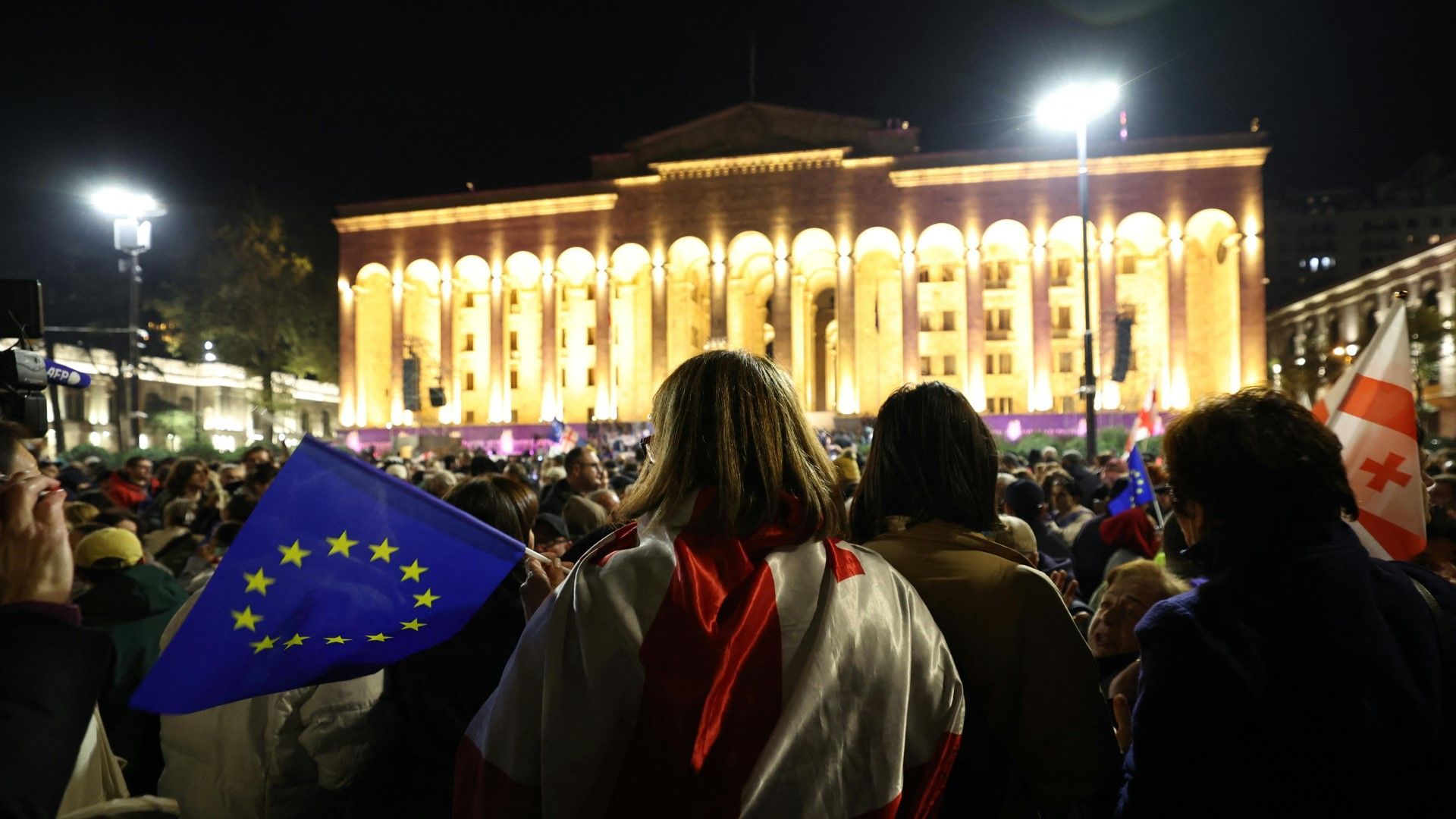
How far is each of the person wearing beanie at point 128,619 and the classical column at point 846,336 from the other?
40.1 meters

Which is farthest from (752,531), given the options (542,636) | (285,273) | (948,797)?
(285,273)

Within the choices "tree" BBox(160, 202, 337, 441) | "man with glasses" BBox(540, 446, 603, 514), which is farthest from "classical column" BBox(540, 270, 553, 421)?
"man with glasses" BBox(540, 446, 603, 514)

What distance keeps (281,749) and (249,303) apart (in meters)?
47.4

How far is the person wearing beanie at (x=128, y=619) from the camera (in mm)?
3367

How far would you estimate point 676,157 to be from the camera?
149ft

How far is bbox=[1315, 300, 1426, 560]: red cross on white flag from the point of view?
355 cm

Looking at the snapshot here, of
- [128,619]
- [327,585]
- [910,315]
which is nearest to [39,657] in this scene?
[327,585]

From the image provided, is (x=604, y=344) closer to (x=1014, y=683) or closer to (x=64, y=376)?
(x=64, y=376)

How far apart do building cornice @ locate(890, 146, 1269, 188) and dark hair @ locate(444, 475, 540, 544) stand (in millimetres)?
42476

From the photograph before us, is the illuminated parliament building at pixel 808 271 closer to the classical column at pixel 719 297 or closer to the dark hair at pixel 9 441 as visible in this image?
the classical column at pixel 719 297

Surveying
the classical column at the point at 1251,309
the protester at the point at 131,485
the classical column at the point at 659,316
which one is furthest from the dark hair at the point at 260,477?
the classical column at the point at 1251,309

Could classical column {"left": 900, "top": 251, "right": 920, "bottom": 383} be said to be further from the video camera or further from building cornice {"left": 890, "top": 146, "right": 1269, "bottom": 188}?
the video camera

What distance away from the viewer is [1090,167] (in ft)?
139

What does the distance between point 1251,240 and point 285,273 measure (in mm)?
46722
